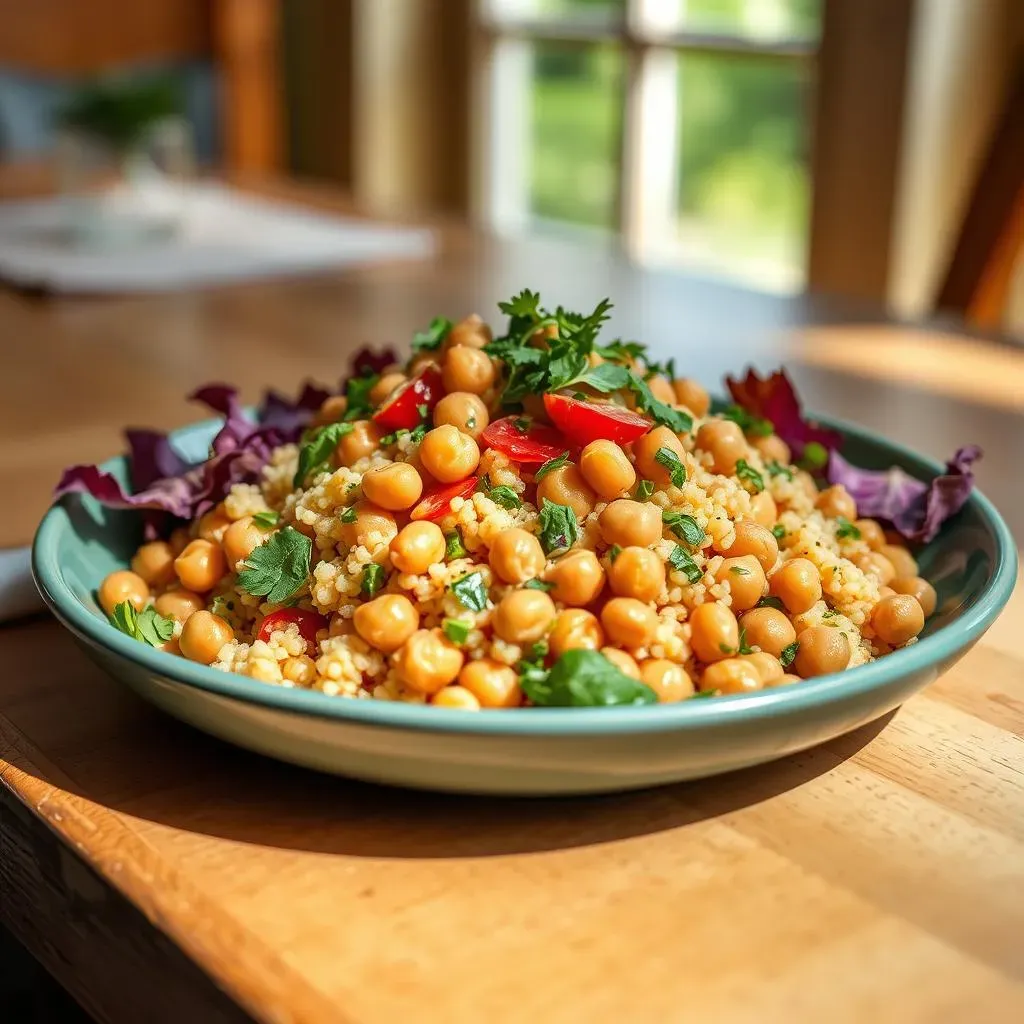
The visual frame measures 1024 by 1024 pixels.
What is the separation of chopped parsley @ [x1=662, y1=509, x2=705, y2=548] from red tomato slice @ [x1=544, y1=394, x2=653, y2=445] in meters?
0.06

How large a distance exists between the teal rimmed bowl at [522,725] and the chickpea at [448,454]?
0.18 meters

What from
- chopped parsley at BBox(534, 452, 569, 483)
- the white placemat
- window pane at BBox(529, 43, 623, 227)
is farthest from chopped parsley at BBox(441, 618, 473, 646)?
window pane at BBox(529, 43, 623, 227)

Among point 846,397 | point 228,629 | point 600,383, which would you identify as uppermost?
point 600,383

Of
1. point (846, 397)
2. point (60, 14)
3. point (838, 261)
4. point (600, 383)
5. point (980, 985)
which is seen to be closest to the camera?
point (980, 985)

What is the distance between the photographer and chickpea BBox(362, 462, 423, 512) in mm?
806

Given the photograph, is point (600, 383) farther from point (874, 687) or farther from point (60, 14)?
point (60, 14)

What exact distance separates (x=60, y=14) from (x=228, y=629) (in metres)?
4.10

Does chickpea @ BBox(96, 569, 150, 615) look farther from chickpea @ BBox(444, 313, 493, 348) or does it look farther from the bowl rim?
chickpea @ BBox(444, 313, 493, 348)

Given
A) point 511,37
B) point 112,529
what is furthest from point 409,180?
point 112,529

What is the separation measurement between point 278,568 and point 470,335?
22 cm

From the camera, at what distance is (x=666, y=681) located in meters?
0.73

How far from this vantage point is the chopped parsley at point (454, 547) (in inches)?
30.9

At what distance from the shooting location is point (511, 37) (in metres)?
4.54

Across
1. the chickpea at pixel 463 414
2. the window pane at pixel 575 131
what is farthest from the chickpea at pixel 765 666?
the window pane at pixel 575 131
